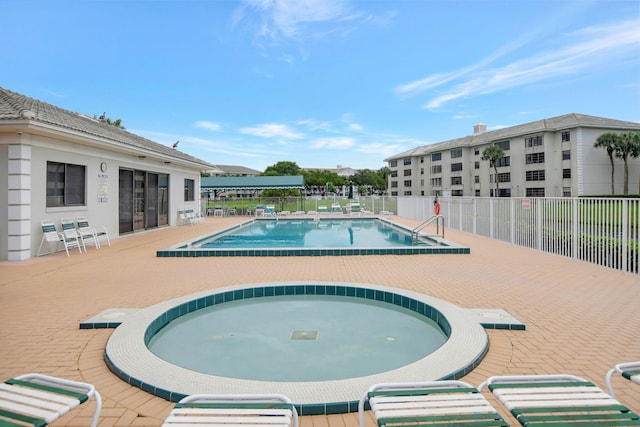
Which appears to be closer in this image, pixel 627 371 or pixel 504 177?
pixel 627 371

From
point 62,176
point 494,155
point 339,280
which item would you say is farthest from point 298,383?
point 494,155

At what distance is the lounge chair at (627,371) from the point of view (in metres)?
2.25

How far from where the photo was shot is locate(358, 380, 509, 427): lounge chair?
184 centimetres

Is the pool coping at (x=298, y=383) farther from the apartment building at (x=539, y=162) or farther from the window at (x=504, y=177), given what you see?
the window at (x=504, y=177)

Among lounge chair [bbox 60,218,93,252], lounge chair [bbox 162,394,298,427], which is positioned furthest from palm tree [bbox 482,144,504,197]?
lounge chair [bbox 162,394,298,427]

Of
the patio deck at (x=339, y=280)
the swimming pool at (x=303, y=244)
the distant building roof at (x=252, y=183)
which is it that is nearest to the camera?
the patio deck at (x=339, y=280)

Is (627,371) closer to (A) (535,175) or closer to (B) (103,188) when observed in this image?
(B) (103,188)

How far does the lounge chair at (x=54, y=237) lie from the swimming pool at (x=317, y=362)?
6.39 metres

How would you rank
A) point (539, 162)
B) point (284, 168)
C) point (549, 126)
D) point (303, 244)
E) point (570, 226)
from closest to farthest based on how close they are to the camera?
point (570, 226) → point (303, 244) → point (549, 126) → point (539, 162) → point (284, 168)

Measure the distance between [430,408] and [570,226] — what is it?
896cm

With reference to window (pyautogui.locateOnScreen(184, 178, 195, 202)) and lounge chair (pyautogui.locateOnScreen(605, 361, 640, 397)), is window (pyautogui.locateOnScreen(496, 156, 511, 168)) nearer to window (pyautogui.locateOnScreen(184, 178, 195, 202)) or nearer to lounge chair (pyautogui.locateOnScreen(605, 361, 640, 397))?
window (pyautogui.locateOnScreen(184, 178, 195, 202))

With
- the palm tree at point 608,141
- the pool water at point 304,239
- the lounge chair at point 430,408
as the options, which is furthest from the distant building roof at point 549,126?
the lounge chair at point 430,408

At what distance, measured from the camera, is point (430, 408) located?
1.95 m

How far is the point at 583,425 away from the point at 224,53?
2697cm
